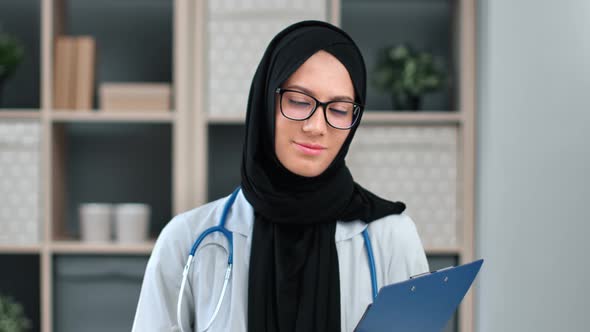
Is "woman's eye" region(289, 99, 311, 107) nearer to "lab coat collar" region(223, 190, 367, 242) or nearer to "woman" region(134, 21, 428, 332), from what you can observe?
"woman" region(134, 21, 428, 332)

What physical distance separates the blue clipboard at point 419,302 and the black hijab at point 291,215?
0.16 metres

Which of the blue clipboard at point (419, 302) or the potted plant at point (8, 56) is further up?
the potted plant at point (8, 56)

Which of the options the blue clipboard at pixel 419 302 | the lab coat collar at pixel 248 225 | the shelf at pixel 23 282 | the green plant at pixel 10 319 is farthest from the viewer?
the shelf at pixel 23 282

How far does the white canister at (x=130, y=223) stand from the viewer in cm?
225

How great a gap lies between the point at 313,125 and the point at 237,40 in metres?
1.27

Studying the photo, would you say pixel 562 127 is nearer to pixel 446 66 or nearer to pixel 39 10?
pixel 446 66

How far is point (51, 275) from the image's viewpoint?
2.27 meters

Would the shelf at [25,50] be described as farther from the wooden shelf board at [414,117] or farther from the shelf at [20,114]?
the wooden shelf board at [414,117]

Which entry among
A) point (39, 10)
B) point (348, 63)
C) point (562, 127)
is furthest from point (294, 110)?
point (39, 10)

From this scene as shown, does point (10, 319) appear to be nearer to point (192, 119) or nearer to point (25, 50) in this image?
point (192, 119)

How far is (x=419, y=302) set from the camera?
38.3 inches

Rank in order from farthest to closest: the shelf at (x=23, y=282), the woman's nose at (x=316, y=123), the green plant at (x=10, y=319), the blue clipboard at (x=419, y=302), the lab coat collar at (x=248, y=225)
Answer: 1. the shelf at (x=23, y=282)
2. the green plant at (x=10, y=319)
3. the lab coat collar at (x=248, y=225)
4. the woman's nose at (x=316, y=123)
5. the blue clipboard at (x=419, y=302)

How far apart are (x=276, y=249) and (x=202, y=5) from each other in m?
1.34

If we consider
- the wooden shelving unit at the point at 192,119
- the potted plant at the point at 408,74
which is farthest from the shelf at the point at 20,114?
the potted plant at the point at 408,74
